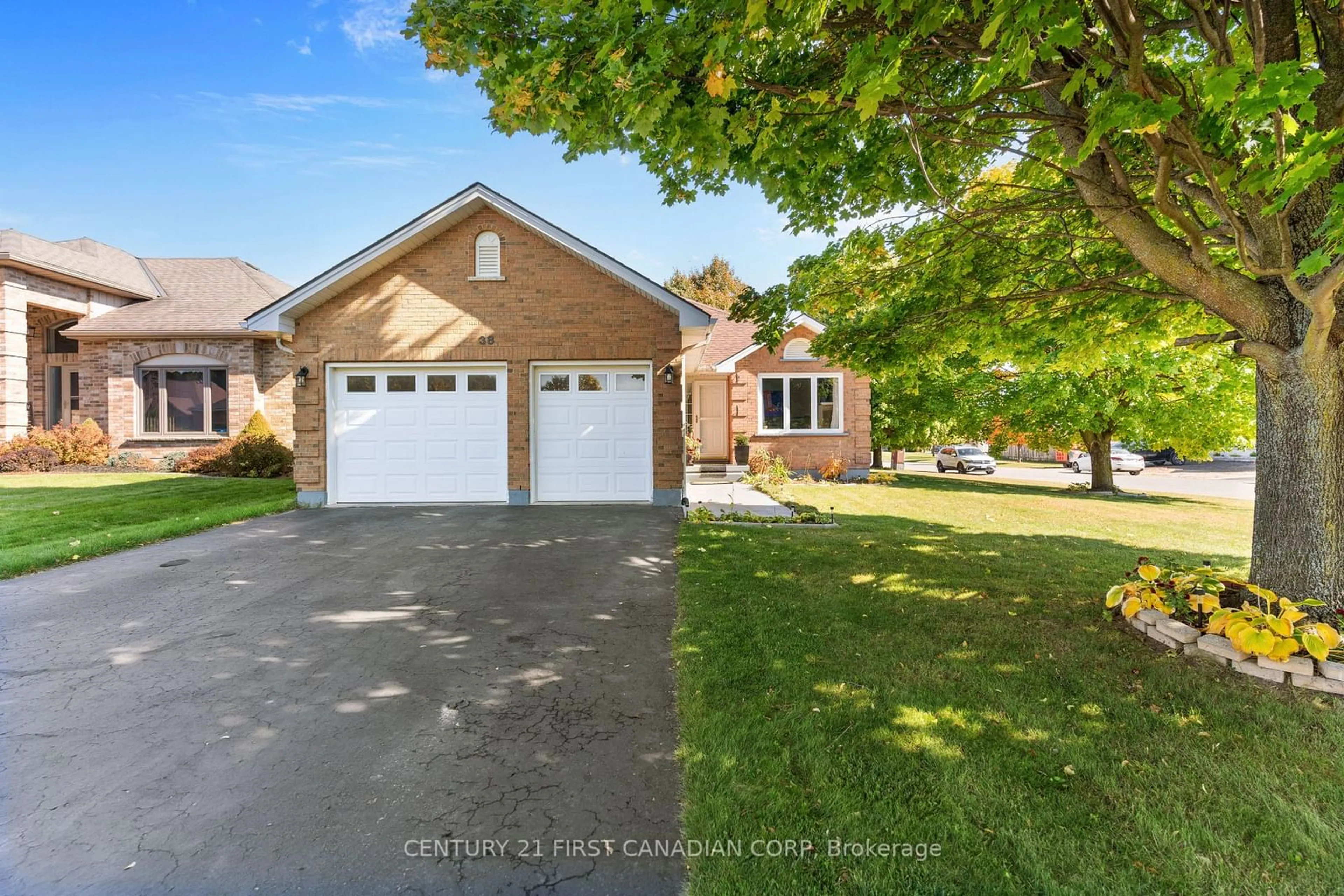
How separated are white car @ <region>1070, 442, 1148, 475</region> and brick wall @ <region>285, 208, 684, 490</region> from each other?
21.8 meters

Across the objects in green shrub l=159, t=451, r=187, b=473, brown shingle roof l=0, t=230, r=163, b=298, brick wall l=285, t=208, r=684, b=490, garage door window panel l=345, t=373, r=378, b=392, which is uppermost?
brown shingle roof l=0, t=230, r=163, b=298

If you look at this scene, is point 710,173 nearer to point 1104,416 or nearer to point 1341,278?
point 1341,278

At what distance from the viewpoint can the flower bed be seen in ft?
11.0

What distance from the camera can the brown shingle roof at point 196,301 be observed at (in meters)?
15.8

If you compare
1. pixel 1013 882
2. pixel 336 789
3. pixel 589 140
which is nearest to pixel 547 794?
pixel 336 789

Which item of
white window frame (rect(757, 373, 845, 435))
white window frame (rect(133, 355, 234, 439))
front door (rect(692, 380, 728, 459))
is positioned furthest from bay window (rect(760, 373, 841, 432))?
white window frame (rect(133, 355, 234, 439))

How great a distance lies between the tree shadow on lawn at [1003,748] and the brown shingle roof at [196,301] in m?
16.5

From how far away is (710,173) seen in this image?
5.25m

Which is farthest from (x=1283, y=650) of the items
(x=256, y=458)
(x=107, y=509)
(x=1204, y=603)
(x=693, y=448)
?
(x=256, y=458)

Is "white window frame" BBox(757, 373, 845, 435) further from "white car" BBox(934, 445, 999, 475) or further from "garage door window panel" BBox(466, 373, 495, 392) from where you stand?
"white car" BBox(934, 445, 999, 475)

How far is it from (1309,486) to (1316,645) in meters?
1.36

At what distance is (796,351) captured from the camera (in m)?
16.4

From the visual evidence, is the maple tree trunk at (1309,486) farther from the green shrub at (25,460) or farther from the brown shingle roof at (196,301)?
the green shrub at (25,460)

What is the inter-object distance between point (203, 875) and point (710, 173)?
576cm
